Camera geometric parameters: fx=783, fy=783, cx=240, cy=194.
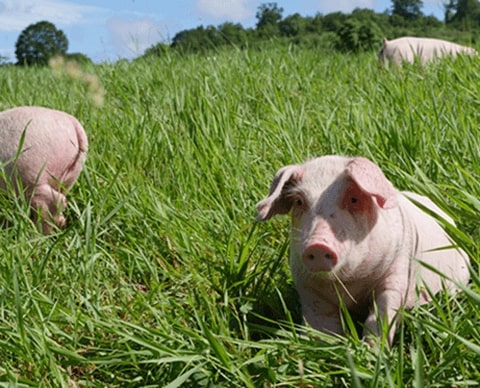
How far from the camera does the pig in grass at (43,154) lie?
10.3 feet

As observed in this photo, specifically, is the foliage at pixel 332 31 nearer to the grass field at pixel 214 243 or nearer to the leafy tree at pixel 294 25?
the leafy tree at pixel 294 25

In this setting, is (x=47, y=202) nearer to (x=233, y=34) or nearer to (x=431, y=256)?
(x=431, y=256)

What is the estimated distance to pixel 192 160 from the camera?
3.34 m

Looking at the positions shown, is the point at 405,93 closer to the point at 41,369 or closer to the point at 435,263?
the point at 435,263

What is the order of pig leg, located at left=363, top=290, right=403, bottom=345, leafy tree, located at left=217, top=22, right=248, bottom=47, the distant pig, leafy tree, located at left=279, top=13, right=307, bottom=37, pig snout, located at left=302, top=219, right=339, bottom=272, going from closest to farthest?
1. pig snout, located at left=302, top=219, right=339, bottom=272
2. pig leg, located at left=363, top=290, right=403, bottom=345
3. leafy tree, located at left=217, top=22, right=248, bottom=47
4. the distant pig
5. leafy tree, located at left=279, top=13, right=307, bottom=37

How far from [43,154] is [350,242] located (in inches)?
63.6

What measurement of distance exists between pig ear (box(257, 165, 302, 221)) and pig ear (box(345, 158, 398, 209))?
0.17 metres

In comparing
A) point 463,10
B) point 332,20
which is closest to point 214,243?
point 463,10

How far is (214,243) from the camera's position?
103 inches

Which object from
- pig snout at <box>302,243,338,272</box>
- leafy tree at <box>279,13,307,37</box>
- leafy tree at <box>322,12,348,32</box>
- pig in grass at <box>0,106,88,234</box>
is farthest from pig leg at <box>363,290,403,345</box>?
leafy tree at <box>279,13,307,37</box>

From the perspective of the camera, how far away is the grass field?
1.95 m

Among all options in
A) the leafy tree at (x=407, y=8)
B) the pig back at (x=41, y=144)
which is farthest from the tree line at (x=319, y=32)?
the pig back at (x=41, y=144)

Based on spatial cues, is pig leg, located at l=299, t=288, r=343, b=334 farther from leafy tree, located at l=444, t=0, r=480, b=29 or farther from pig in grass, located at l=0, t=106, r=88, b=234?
leafy tree, located at l=444, t=0, r=480, b=29

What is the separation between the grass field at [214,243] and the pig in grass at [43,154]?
11 centimetres
